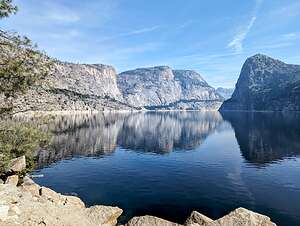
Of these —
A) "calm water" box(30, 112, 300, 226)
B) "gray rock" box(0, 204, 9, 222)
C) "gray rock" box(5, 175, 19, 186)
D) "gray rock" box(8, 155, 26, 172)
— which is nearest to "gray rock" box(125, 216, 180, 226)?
"gray rock" box(0, 204, 9, 222)

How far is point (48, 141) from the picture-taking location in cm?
3941

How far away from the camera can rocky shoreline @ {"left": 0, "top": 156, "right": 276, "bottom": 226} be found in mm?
26281

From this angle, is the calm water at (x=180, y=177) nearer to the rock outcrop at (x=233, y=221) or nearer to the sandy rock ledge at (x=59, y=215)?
the sandy rock ledge at (x=59, y=215)

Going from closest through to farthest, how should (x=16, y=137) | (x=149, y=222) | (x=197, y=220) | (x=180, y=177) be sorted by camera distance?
(x=16, y=137), (x=149, y=222), (x=197, y=220), (x=180, y=177)

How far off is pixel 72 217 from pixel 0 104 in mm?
14774

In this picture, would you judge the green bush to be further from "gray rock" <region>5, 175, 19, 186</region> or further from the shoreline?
"gray rock" <region>5, 175, 19, 186</region>

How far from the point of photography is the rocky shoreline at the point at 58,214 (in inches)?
1035

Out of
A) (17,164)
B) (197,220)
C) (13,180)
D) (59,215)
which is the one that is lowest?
(197,220)

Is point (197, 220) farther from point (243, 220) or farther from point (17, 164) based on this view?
point (17, 164)

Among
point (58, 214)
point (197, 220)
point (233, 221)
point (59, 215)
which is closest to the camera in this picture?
point (59, 215)

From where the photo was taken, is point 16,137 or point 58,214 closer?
point 58,214

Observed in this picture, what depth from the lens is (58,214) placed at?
3027 cm

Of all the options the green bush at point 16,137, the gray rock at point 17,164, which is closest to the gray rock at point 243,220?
the green bush at point 16,137

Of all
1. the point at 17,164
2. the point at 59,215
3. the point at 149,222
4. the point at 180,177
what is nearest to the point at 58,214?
the point at 59,215
